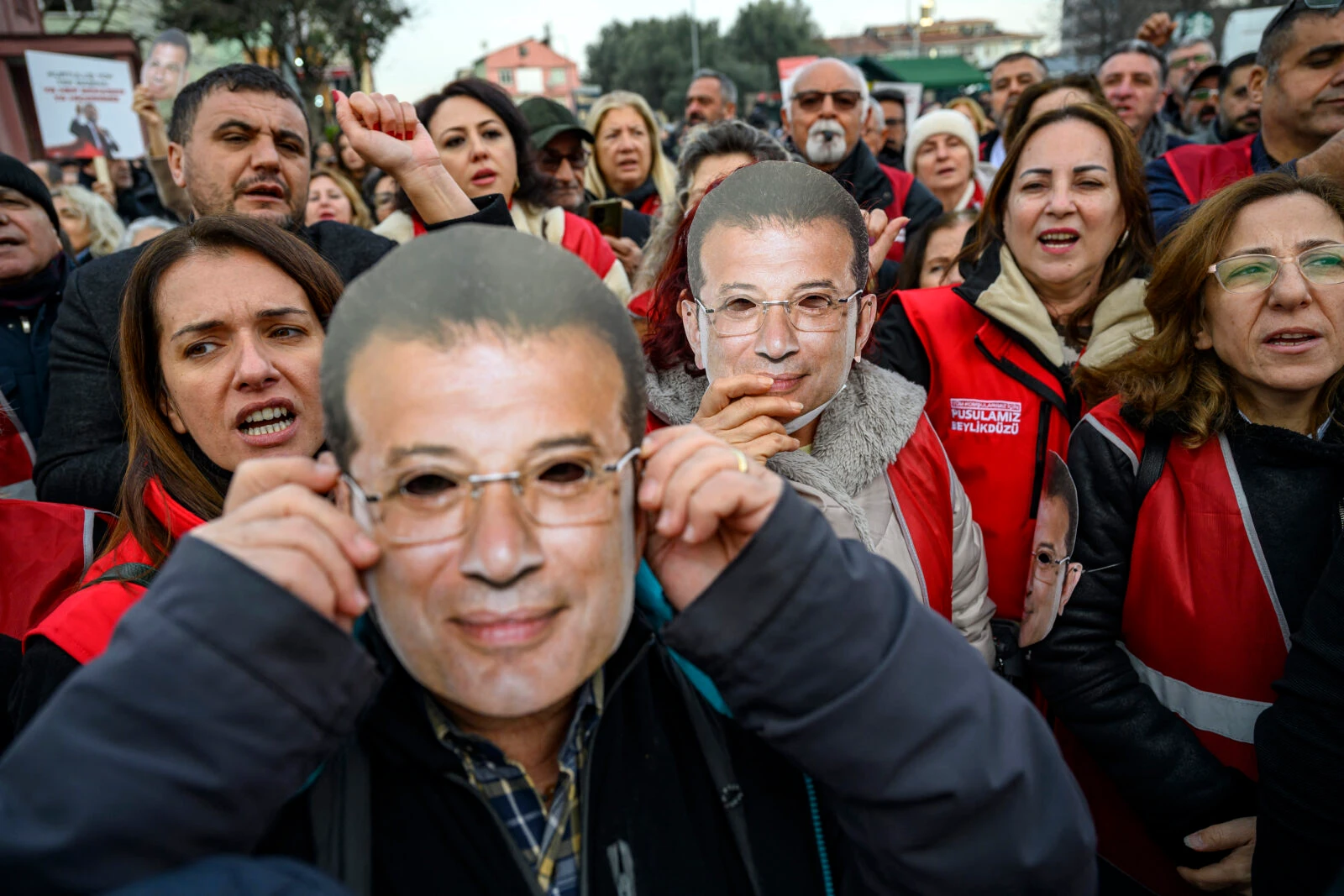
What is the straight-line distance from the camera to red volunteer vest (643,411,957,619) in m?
2.34

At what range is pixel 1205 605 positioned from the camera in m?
2.30

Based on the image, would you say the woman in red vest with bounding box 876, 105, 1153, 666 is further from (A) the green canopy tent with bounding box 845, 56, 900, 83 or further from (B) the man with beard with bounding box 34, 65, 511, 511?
(A) the green canopy tent with bounding box 845, 56, 900, 83

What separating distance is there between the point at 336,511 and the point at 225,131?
284 cm

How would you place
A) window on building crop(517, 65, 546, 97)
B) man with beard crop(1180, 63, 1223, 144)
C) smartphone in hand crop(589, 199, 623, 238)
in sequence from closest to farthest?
smartphone in hand crop(589, 199, 623, 238) < man with beard crop(1180, 63, 1223, 144) < window on building crop(517, 65, 546, 97)

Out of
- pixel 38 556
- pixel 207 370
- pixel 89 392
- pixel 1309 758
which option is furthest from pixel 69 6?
pixel 1309 758

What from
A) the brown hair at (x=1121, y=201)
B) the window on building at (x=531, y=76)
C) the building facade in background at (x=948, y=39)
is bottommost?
the brown hair at (x=1121, y=201)

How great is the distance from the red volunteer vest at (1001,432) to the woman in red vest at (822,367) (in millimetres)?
517

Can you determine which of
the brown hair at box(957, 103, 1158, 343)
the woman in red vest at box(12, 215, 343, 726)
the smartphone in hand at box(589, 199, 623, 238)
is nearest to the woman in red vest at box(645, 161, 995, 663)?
the woman in red vest at box(12, 215, 343, 726)

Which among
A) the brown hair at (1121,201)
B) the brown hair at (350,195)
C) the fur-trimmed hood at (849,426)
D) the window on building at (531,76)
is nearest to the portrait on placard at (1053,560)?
the fur-trimmed hood at (849,426)

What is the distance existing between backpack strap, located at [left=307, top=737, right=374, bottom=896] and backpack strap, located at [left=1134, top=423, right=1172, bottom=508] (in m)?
2.13

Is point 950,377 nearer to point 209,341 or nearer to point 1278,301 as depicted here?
point 1278,301

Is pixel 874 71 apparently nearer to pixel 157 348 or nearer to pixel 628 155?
pixel 628 155

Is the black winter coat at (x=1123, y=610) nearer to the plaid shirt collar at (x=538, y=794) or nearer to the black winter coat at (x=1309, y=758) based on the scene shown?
the black winter coat at (x=1309, y=758)

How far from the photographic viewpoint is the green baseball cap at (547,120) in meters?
5.41
